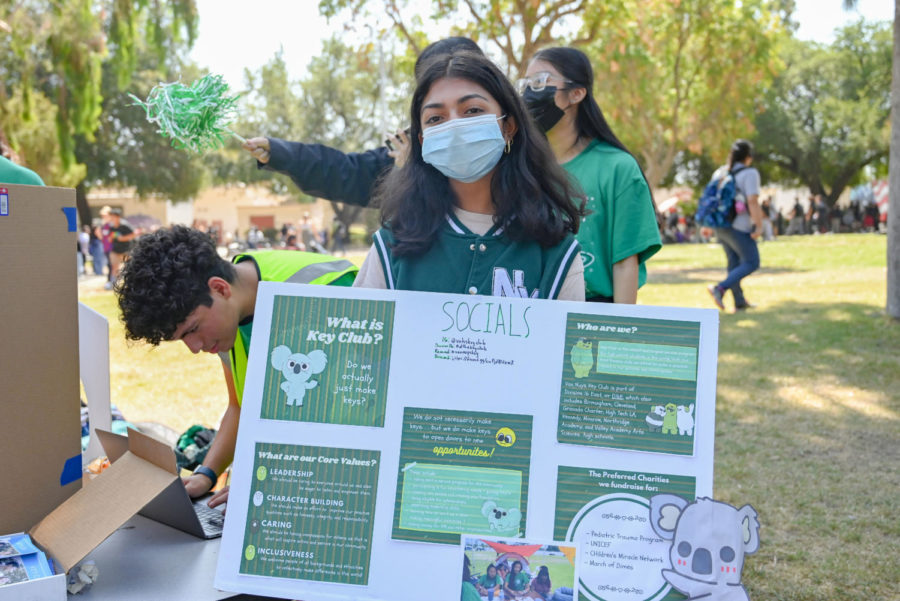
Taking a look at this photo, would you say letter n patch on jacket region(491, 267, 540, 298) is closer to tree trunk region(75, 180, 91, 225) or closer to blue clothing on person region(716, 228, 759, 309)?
blue clothing on person region(716, 228, 759, 309)

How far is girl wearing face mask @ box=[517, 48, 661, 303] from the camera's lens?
2.52 metres

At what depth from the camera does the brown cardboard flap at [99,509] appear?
5.73ft

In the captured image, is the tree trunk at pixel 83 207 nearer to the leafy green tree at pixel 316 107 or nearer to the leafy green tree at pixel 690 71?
the leafy green tree at pixel 316 107

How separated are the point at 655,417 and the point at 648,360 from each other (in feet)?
0.37

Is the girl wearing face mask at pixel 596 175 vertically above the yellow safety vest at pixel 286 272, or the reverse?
the girl wearing face mask at pixel 596 175

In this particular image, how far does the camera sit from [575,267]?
6.30 ft

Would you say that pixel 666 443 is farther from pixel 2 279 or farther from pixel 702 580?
pixel 2 279

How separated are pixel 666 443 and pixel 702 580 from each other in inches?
10.1

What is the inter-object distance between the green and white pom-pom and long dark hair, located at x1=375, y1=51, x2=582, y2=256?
2.32ft

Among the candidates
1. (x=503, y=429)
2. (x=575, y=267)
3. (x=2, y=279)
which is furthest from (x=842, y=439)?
(x=2, y=279)

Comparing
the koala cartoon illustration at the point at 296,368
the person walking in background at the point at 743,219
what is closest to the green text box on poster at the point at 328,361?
the koala cartoon illustration at the point at 296,368

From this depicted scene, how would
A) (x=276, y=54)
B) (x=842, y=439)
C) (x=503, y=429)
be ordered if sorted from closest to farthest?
(x=503, y=429) < (x=842, y=439) < (x=276, y=54)

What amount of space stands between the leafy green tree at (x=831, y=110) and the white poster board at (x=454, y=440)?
39099 millimetres

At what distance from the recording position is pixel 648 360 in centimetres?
162
